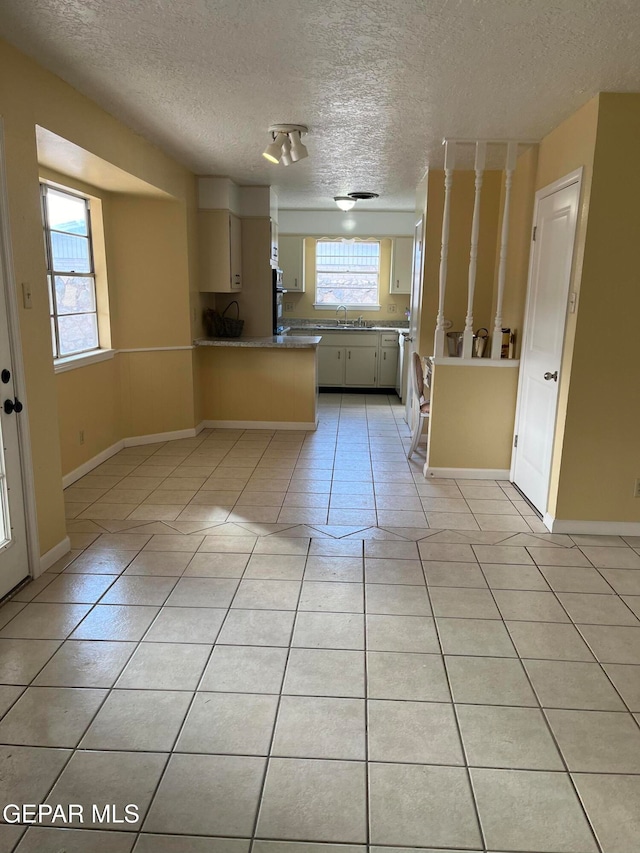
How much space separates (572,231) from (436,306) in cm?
196

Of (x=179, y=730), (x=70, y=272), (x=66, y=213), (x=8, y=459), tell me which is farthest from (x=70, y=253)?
(x=179, y=730)

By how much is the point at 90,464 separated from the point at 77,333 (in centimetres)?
104

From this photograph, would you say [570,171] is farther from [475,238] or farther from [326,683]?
[326,683]

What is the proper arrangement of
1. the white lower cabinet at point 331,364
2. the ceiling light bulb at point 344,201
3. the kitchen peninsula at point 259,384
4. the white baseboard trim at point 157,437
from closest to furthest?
the white baseboard trim at point 157,437 < the kitchen peninsula at point 259,384 < the ceiling light bulb at point 344,201 < the white lower cabinet at point 331,364

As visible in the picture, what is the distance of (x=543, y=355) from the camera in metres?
3.83

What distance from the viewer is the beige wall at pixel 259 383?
5938 millimetres

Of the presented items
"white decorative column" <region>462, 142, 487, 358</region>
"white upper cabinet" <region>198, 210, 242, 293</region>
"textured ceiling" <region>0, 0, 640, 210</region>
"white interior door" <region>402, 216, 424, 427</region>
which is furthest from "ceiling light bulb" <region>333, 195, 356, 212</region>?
"white decorative column" <region>462, 142, 487, 358</region>

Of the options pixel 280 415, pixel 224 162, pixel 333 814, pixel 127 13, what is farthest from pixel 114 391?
pixel 333 814

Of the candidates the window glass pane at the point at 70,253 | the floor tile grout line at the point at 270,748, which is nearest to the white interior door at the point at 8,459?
the floor tile grout line at the point at 270,748

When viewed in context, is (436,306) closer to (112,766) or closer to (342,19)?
(342,19)

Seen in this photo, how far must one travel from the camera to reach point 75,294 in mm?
4598

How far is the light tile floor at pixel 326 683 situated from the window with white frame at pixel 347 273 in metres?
5.40

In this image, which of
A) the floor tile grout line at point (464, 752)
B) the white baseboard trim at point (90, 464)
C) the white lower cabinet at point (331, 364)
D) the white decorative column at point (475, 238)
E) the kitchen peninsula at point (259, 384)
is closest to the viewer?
the floor tile grout line at point (464, 752)

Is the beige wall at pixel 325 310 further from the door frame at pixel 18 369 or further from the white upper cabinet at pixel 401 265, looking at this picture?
the door frame at pixel 18 369
